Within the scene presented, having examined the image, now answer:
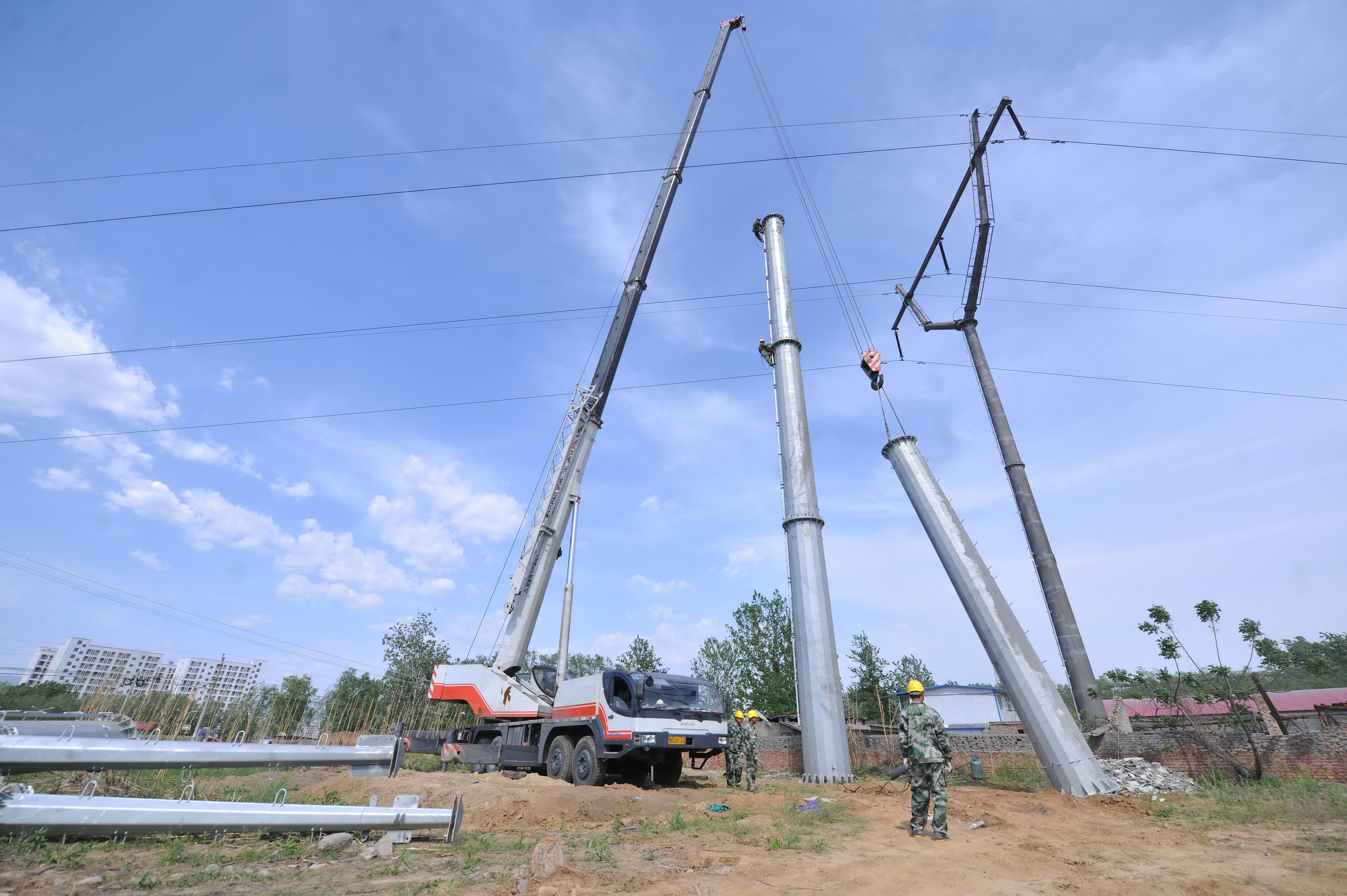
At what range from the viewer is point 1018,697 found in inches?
435

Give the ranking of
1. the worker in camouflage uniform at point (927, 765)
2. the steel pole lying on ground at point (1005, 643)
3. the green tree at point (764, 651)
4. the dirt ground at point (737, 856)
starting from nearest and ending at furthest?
the dirt ground at point (737, 856), the worker in camouflage uniform at point (927, 765), the steel pole lying on ground at point (1005, 643), the green tree at point (764, 651)

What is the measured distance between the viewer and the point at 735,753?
12891 mm

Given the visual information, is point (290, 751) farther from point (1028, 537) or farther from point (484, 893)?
point (1028, 537)

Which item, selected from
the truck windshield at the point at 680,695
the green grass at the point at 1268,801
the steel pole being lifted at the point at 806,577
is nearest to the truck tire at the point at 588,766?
the truck windshield at the point at 680,695

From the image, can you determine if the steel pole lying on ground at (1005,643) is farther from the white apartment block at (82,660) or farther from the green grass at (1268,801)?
the white apartment block at (82,660)

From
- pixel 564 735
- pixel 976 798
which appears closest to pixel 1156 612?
pixel 976 798

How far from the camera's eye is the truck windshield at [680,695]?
11336 mm

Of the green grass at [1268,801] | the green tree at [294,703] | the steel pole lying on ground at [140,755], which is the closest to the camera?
the steel pole lying on ground at [140,755]

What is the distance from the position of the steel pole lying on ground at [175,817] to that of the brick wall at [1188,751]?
9570 millimetres

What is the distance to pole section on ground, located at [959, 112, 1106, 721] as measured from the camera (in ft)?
50.4

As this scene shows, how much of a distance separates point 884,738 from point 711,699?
804cm

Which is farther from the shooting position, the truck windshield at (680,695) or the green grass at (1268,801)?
the truck windshield at (680,695)

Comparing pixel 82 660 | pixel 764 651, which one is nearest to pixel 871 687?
pixel 764 651

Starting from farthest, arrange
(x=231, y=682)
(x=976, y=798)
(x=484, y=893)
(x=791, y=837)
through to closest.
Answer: (x=231, y=682) → (x=976, y=798) → (x=791, y=837) → (x=484, y=893)
